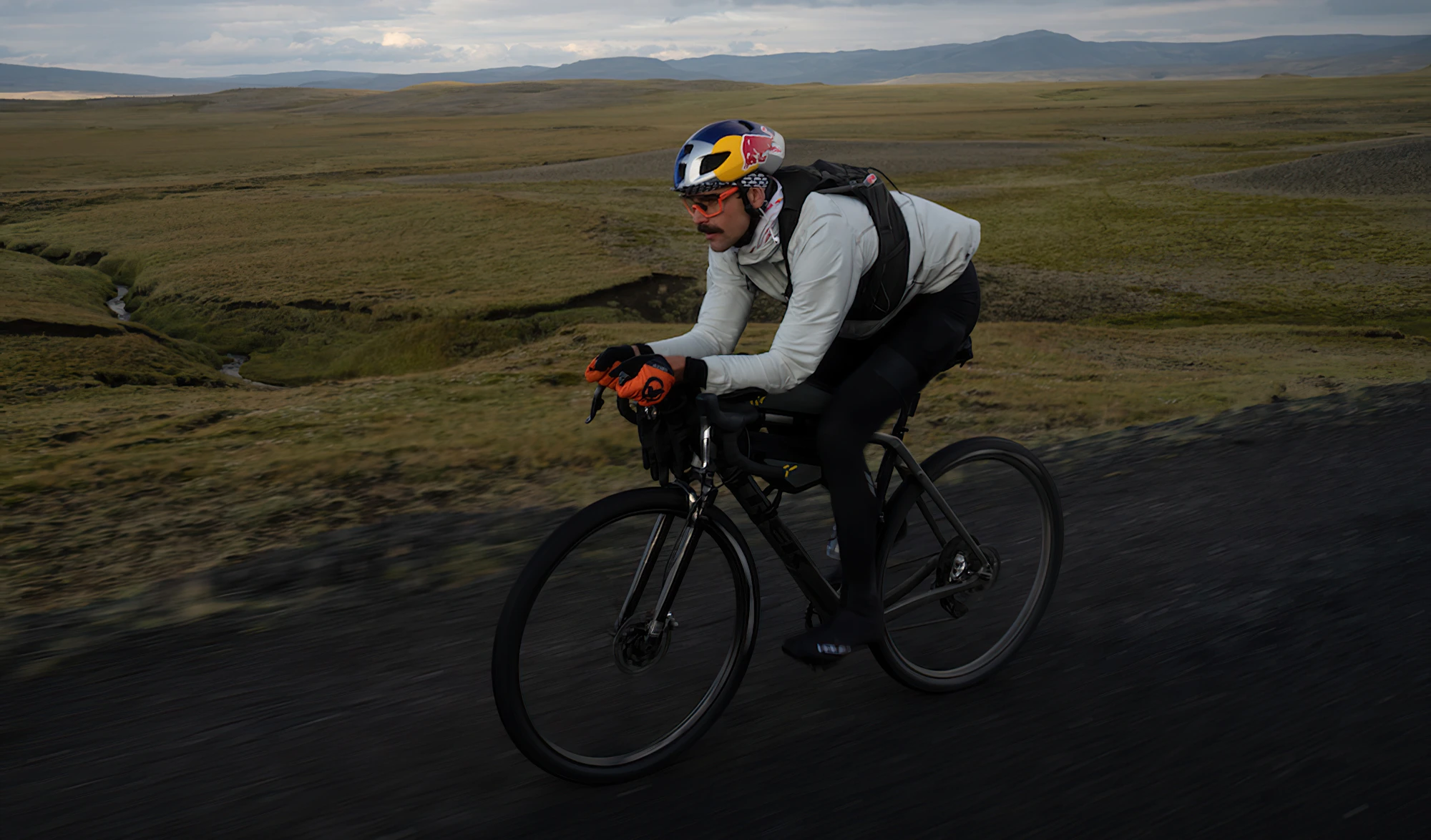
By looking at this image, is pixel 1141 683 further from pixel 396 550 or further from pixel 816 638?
pixel 396 550

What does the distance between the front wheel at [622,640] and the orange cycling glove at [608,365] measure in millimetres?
441

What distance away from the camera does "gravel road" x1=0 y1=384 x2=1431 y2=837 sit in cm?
350

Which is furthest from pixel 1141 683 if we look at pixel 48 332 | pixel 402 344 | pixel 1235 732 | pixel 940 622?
pixel 48 332

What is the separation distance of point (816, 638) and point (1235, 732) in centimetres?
181

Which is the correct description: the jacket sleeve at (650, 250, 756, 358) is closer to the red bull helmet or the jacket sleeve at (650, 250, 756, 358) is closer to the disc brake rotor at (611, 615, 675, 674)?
the red bull helmet

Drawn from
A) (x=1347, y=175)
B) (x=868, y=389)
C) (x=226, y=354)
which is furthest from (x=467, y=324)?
(x=1347, y=175)

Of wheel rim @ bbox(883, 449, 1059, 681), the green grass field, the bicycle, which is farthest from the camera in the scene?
the green grass field

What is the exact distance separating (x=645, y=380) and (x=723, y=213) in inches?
36.5

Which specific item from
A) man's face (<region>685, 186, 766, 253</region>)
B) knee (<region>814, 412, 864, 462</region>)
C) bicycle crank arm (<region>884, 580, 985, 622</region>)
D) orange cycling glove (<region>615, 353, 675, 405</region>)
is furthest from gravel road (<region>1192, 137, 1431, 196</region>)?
orange cycling glove (<region>615, 353, 675, 405</region>)

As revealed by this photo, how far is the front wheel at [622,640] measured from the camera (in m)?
3.35

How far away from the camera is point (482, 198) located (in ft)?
144

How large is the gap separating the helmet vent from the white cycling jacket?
282 millimetres

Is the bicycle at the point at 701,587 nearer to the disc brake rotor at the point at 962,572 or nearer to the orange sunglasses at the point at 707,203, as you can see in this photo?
the disc brake rotor at the point at 962,572

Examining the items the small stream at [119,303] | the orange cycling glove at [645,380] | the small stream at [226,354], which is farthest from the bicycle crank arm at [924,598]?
the small stream at [119,303]
